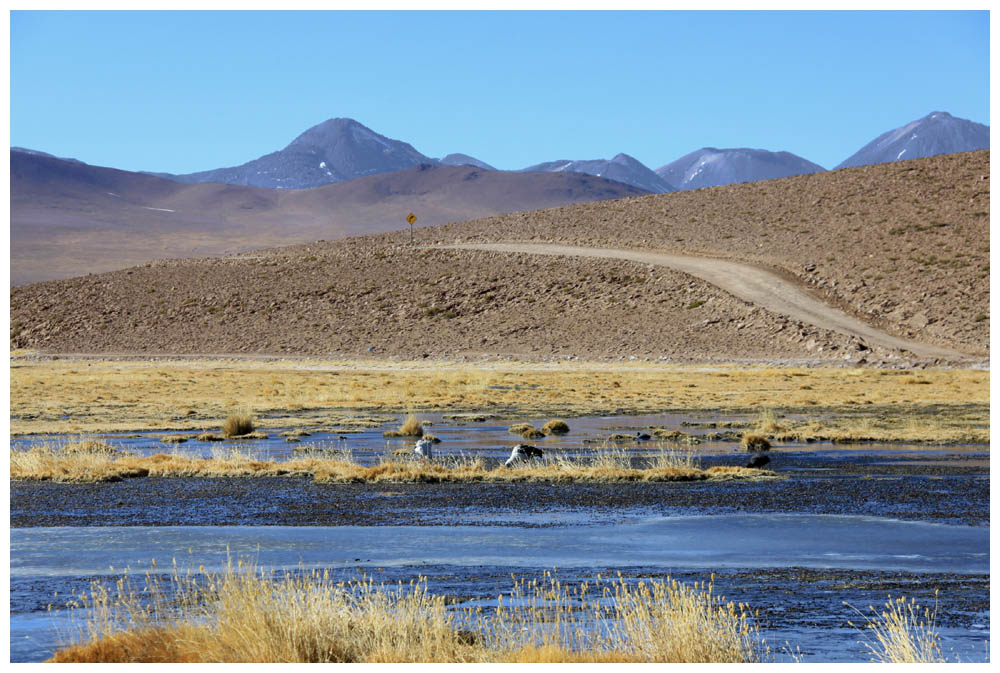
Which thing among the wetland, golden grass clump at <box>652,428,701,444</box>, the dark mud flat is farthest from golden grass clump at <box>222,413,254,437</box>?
golden grass clump at <box>652,428,701,444</box>

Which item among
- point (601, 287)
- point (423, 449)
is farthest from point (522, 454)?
point (601, 287)

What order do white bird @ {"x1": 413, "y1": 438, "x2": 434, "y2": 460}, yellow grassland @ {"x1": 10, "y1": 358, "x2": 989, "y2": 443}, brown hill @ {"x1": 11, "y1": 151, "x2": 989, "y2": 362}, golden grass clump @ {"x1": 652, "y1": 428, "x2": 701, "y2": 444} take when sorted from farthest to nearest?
brown hill @ {"x1": 11, "y1": 151, "x2": 989, "y2": 362} < yellow grassland @ {"x1": 10, "y1": 358, "x2": 989, "y2": 443} < golden grass clump @ {"x1": 652, "y1": 428, "x2": 701, "y2": 444} < white bird @ {"x1": 413, "y1": 438, "x2": 434, "y2": 460}

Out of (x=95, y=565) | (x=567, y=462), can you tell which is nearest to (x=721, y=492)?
(x=567, y=462)

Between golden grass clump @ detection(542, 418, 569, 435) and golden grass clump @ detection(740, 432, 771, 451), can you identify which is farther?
golden grass clump @ detection(542, 418, 569, 435)

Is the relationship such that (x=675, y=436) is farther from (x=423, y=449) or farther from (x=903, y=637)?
(x=903, y=637)

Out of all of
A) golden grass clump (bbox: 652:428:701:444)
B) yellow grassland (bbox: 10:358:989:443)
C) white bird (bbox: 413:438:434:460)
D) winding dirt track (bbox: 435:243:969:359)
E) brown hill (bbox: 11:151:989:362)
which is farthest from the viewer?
brown hill (bbox: 11:151:989:362)

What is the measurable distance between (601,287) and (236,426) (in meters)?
57.6

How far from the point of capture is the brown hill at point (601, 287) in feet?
250

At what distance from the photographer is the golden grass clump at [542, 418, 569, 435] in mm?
31734

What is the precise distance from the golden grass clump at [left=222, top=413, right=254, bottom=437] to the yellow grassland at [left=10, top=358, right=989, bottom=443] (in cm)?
232

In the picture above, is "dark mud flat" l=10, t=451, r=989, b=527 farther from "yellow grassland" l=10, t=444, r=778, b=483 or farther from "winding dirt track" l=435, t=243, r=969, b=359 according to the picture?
"winding dirt track" l=435, t=243, r=969, b=359

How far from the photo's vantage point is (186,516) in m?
18.4

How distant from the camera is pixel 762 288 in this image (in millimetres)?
82375

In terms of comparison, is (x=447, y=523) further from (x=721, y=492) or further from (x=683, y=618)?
(x=683, y=618)
